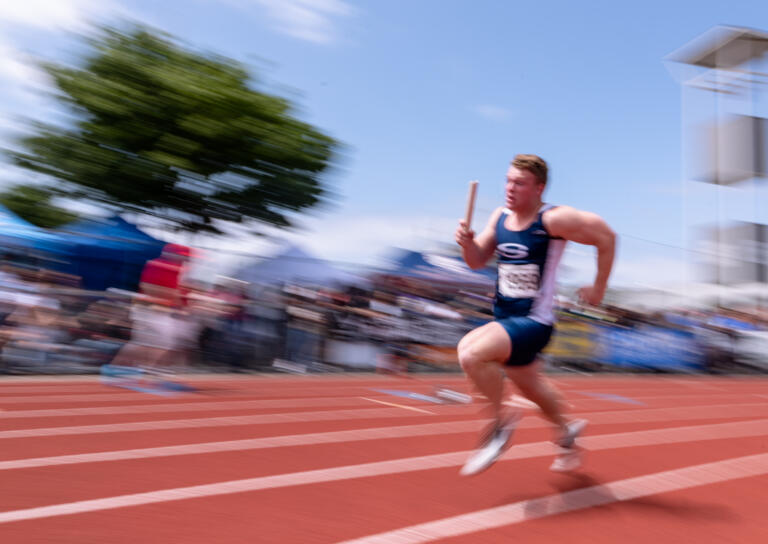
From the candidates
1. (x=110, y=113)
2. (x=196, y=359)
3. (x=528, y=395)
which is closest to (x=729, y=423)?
(x=528, y=395)

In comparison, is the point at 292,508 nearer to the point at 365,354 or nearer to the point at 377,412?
the point at 377,412

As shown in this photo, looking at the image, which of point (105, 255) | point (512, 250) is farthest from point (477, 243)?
point (105, 255)

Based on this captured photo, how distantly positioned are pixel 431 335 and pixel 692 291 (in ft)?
27.4

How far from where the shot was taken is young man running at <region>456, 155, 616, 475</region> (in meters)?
4.15

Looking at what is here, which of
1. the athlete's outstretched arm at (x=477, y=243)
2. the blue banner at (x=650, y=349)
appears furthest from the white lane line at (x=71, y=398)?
the blue banner at (x=650, y=349)

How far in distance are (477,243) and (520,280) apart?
0.46m

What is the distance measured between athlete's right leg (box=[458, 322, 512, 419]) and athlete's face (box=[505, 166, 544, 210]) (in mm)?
660

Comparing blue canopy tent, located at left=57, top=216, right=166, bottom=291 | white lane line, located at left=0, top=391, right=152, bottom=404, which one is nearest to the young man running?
white lane line, located at left=0, top=391, right=152, bottom=404

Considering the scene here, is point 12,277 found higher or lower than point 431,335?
higher

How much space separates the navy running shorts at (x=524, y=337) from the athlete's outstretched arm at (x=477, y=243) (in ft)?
1.50

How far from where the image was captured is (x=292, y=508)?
3.65m

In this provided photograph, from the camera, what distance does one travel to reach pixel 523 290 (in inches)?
167

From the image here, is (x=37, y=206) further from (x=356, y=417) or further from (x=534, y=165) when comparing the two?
(x=534, y=165)

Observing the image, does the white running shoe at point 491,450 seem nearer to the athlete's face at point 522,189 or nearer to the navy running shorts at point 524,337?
the navy running shorts at point 524,337
